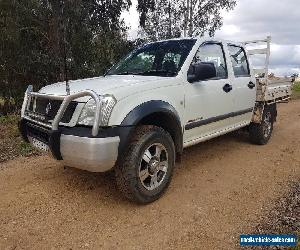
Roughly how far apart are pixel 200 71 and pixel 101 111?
1685 millimetres

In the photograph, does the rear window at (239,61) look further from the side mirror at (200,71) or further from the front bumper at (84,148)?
the front bumper at (84,148)

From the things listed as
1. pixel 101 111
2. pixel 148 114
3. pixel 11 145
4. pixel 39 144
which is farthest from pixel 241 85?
pixel 11 145

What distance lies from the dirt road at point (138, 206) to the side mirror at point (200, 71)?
1420 mm

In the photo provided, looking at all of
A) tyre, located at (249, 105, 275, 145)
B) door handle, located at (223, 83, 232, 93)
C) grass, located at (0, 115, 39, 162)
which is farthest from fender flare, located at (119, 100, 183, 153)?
grass, located at (0, 115, 39, 162)

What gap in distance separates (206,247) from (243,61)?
3.94 metres

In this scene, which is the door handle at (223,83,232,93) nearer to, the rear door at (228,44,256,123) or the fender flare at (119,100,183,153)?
the rear door at (228,44,256,123)

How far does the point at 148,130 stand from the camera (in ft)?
13.1

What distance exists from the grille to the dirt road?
1.01 metres

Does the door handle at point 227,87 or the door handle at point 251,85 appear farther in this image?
the door handle at point 251,85

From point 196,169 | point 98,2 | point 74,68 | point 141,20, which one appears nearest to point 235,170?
point 196,169

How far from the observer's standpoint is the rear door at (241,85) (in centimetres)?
579

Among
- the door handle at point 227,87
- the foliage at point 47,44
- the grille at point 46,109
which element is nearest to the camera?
the grille at point 46,109

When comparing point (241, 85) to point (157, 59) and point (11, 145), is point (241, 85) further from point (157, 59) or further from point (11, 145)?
point (11, 145)

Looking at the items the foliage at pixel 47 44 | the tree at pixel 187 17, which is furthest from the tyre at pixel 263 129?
the tree at pixel 187 17
